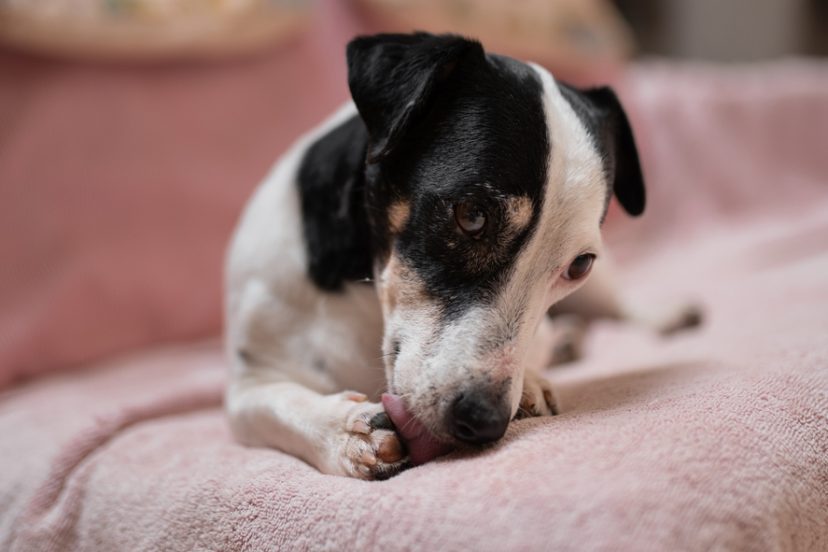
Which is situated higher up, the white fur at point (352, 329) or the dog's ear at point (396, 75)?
the dog's ear at point (396, 75)

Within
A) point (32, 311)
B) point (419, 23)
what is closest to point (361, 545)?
point (32, 311)

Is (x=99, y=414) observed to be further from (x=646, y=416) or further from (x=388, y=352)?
(x=646, y=416)

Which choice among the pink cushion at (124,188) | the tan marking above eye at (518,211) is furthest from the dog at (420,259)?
the pink cushion at (124,188)

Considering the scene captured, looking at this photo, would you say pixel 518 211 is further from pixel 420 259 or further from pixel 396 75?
pixel 396 75

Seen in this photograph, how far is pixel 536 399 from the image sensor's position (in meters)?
1.21

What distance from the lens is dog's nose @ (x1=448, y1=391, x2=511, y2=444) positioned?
1.01 meters

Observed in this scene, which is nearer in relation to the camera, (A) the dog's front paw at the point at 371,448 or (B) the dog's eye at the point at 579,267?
(A) the dog's front paw at the point at 371,448

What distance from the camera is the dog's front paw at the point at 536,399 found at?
1192 mm

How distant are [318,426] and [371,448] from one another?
4.8 inches

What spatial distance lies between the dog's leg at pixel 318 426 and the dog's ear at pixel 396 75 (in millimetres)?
385

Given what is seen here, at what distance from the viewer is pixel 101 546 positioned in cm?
122

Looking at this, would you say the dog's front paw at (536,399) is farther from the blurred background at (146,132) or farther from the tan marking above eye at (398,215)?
the blurred background at (146,132)

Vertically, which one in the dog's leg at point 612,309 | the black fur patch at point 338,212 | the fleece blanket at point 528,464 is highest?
the black fur patch at point 338,212

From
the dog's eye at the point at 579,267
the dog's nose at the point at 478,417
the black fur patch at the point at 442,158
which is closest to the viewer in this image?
the dog's nose at the point at 478,417
